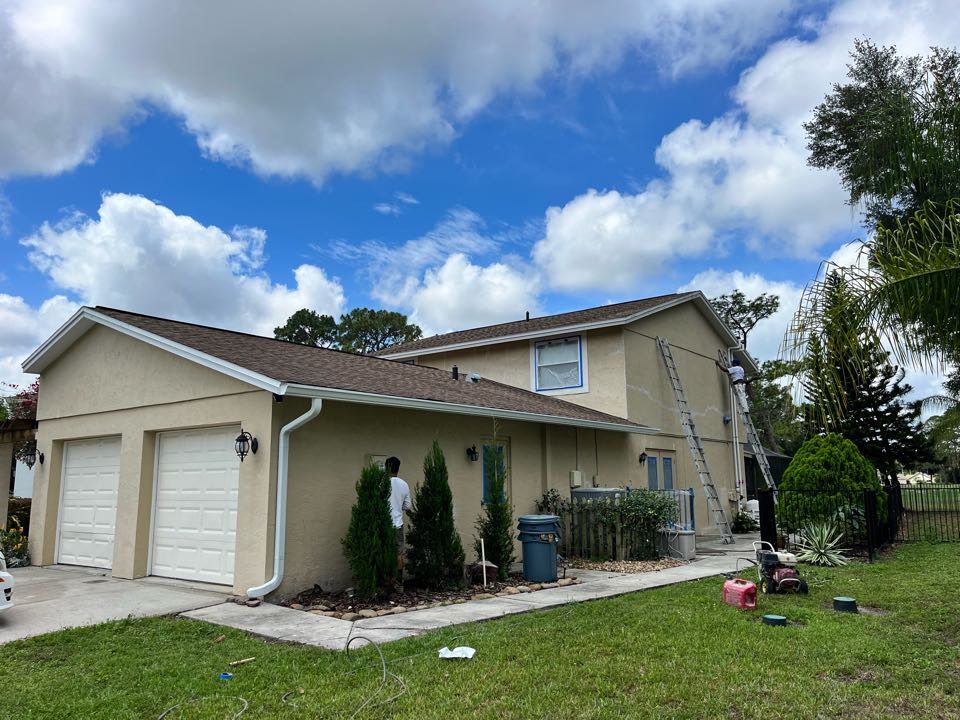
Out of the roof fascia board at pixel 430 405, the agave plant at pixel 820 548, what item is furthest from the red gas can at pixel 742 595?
the roof fascia board at pixel 430 405

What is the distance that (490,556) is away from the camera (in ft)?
34.4

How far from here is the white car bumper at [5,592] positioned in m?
7.33

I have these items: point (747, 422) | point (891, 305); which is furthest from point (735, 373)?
point (891, 305)

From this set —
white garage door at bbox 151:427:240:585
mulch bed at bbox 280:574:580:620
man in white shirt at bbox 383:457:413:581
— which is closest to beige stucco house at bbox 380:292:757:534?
mulch bed at bbox 280:574:580:620

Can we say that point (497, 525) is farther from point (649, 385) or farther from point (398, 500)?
point (649, 385)

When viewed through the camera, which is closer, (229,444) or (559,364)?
(229,444)

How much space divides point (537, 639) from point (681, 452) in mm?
13727

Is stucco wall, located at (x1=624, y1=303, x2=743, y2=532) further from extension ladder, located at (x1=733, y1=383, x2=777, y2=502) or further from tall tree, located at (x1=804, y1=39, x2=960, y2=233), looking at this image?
tall tree, located at (x1=804, y1=39, x2=960, y2=233)

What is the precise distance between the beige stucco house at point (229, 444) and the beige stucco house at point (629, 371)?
9.54 feet

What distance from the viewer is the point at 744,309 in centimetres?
3759

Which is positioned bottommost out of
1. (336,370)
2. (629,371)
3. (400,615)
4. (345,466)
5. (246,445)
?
(400,615)

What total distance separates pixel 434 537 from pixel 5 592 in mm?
5089

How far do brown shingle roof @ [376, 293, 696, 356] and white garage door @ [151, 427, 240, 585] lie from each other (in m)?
9.62

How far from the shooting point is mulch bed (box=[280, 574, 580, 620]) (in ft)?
27.0
